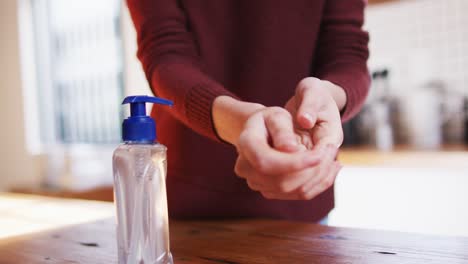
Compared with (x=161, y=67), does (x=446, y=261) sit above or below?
below

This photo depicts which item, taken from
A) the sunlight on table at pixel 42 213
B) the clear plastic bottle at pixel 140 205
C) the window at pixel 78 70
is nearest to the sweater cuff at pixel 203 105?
the clear plastic bottle at pixel 140 205

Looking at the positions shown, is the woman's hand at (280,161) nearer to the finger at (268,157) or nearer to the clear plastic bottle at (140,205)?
the finger at (268,157)

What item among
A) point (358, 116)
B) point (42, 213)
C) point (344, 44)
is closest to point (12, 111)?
point (358, 116)

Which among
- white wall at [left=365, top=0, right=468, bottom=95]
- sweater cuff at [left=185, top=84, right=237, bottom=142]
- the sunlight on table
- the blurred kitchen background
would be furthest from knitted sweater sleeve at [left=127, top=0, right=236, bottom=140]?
white wall at [left=365, top=0, right=468, bottom=95]

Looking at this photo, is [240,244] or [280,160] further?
[240,244]

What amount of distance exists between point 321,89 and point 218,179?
33cm

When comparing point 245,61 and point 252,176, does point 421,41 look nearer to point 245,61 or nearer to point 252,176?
point 245,61

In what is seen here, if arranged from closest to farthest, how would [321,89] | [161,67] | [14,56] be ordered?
1. [321,89]
2. [161,67]
3. [14,56]

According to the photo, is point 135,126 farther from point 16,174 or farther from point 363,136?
point 16,174

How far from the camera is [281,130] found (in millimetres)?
459

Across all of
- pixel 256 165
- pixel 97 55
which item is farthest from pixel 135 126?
pixel 97 55

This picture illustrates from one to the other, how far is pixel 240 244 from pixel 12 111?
10.8 ft

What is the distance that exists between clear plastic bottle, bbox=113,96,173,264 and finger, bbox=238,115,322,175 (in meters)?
0.12

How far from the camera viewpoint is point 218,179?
2.72 ft
